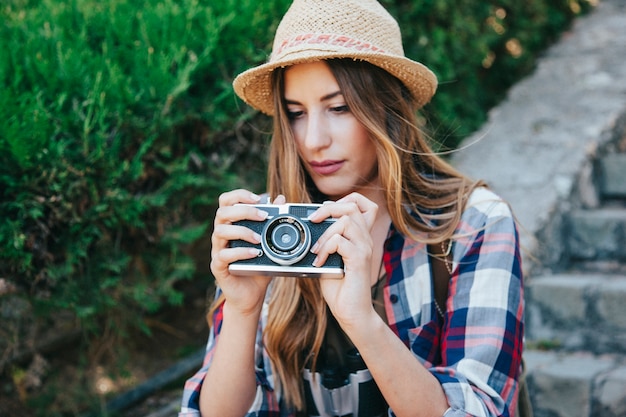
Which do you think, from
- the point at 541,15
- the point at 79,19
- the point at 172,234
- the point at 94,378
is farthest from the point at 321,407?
the point at 541,15

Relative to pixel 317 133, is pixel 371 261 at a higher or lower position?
lower

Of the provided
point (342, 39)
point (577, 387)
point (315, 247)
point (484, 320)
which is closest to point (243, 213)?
point (315, 247)

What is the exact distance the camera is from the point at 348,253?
5.54 feet

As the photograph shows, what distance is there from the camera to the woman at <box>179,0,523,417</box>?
1830 millimetres

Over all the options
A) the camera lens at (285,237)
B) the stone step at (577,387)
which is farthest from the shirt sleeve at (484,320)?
the stone step at (577,387)

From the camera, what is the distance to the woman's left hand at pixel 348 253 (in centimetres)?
169

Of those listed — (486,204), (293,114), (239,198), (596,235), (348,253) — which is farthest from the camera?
(596,235)

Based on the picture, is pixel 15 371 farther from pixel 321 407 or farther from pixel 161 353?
pixel 321 407

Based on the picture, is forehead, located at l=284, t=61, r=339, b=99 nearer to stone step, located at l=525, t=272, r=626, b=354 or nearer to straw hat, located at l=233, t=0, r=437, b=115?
straw hat, located at l=233, t=0, r=437, b=115

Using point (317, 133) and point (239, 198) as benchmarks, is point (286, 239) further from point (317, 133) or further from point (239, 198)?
point (317, 133)

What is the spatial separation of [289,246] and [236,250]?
0.48 ft

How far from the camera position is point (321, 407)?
7.08 ft

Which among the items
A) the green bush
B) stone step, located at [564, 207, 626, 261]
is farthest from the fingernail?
stone step, located at [564, 207, 626, 261]

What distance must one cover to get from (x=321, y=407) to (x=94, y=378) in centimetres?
129
